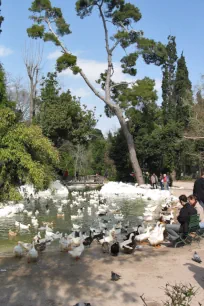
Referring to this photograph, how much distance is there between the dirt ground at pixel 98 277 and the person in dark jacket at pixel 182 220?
0.34 m

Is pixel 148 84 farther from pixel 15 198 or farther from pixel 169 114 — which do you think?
pixel 15 198

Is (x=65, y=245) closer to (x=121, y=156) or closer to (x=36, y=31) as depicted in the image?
(x=36, y=31)

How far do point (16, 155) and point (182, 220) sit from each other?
404cm

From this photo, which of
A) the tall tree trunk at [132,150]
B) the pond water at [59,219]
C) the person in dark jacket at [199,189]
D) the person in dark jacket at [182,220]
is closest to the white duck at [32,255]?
the pond water at [59,219]

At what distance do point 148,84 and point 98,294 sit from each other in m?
23.9

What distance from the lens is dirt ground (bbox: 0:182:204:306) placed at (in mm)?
5004

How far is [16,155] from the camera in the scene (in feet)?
28.2

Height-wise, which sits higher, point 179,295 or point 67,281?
point 179,295

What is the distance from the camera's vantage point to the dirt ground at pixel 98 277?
5004mm

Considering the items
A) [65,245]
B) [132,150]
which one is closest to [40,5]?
[132,150]

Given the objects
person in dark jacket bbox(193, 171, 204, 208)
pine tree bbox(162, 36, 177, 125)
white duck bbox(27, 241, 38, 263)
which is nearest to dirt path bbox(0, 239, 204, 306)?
white duck bbox(27, 241, 38, 263)

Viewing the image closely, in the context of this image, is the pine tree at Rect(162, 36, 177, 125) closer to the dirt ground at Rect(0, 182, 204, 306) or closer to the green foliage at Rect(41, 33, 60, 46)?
the green foliage at Rect(41, 33, 60, 46)

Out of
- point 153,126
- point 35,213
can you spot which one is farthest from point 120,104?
A: point 35,213

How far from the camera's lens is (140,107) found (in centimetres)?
3139
